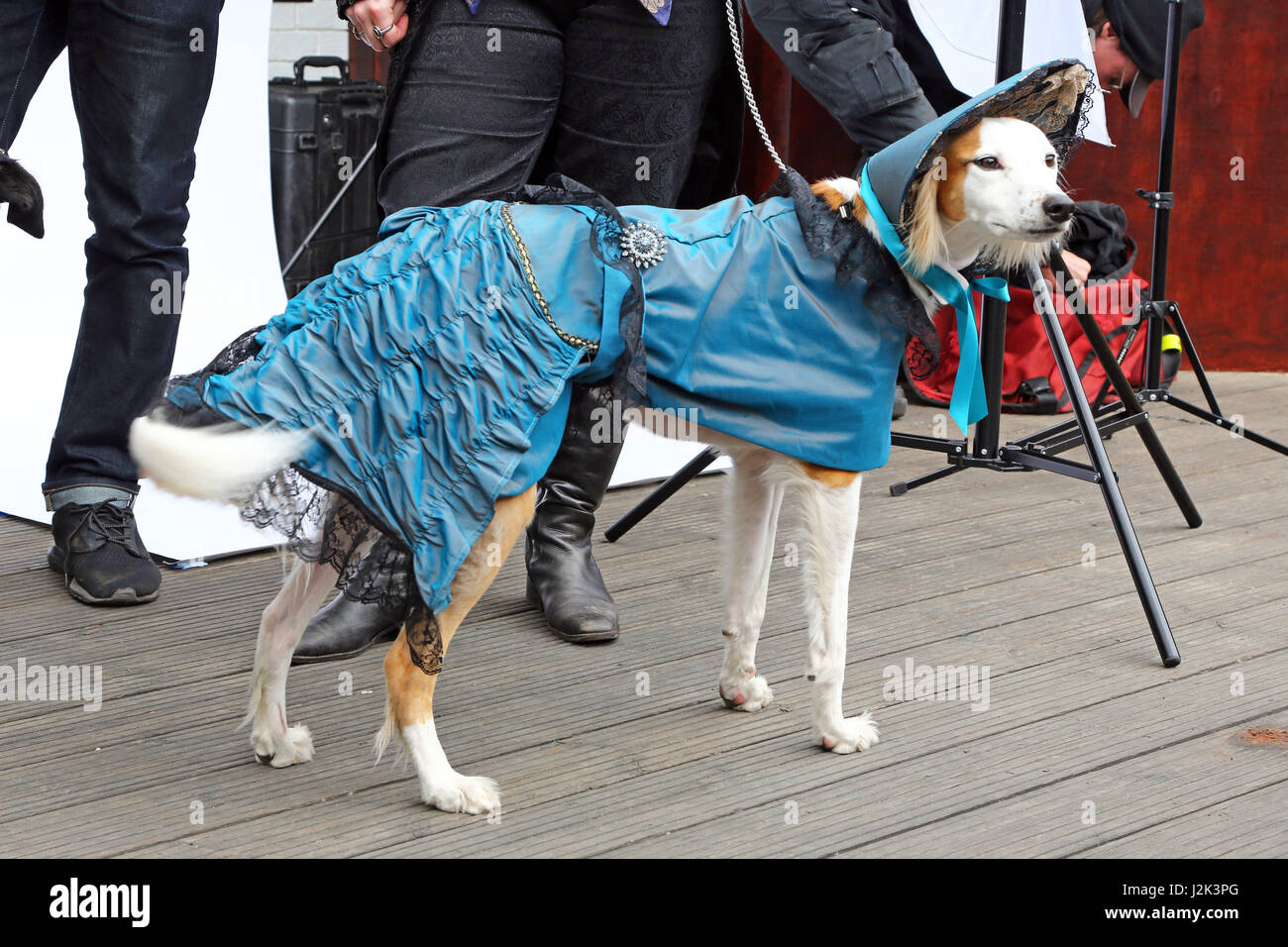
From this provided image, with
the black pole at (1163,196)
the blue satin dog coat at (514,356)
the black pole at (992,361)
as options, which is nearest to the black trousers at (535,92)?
the blue satin dog coat at (514,356)

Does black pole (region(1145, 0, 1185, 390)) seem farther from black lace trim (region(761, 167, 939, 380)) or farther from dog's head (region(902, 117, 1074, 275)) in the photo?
black lace trim (region(761, 167, 939, 380))

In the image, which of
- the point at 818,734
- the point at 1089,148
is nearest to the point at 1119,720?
the point at 818,734

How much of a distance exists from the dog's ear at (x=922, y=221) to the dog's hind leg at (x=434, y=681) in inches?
25.0

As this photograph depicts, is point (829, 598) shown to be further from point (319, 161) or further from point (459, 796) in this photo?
point (319, 161)

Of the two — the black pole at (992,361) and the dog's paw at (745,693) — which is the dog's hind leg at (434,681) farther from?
the black pole at (992,361)

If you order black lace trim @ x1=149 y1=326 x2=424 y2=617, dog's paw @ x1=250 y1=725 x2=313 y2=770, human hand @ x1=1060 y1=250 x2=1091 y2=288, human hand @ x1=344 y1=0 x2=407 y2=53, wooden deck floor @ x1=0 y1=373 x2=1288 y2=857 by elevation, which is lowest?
wooden deck floor @ x1=0 y1=373 x2=1288 y2=857

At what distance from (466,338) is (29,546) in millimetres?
1648

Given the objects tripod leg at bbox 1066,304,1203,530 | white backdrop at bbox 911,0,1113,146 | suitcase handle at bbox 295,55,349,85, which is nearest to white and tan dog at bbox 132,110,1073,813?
tripod leg at bbox 1066,304,1203,530

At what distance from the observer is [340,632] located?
2424mm

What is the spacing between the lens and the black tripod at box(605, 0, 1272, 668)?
8.50 feet

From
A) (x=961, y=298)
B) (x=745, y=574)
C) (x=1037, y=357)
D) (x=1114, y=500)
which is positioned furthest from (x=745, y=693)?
(x=1037, y=357)

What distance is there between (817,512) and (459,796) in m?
0.65

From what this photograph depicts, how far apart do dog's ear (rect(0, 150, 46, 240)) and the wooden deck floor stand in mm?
787
